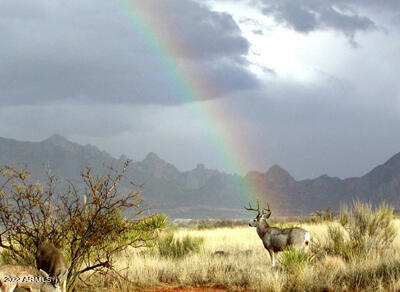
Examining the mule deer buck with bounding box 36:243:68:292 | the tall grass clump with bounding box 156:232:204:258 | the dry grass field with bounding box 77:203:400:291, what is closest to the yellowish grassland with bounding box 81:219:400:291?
the dry grass field with bounding box 77:203:400:291

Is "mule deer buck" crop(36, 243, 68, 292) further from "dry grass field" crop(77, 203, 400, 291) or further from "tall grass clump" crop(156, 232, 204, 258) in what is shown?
"tall grass clump" crop(156, 232, 204, 258)

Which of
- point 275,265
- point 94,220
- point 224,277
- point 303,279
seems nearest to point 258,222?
point 275,265

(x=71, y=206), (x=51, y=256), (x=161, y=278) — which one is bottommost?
(x=161, y=278)

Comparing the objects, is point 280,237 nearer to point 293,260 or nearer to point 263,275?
point 293,260

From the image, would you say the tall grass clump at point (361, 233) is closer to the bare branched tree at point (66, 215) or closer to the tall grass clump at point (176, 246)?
the tall grass clump at point (176, 246)

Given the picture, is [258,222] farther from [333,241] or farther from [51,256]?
[51,256]

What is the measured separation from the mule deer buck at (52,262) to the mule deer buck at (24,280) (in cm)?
27

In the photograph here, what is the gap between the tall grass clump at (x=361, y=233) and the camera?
16.3 metres

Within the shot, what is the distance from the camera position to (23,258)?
1149 centimetres

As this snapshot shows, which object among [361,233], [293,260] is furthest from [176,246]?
[293,260]

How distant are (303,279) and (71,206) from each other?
17.0 ft

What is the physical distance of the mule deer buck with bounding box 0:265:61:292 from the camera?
8070mm

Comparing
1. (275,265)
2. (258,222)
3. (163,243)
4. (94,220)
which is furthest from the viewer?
(163,243)

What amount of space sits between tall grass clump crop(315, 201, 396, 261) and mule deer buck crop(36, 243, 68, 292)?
27.5ft
